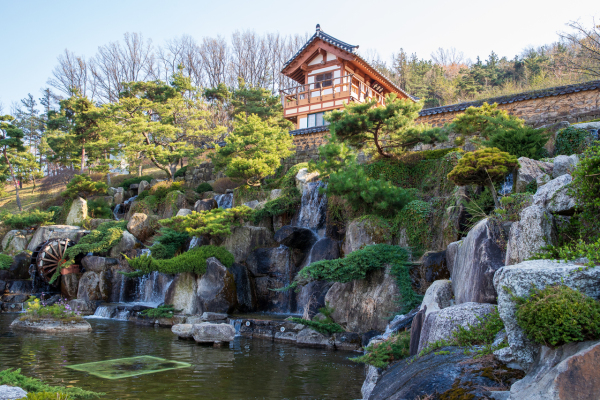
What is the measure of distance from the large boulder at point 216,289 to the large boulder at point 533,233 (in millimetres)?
10308

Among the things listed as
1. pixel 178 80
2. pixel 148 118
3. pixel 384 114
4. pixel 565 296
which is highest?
pixel 178 80

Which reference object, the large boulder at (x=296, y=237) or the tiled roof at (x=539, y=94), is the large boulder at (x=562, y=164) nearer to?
the large boulder at (x=296, y=237)

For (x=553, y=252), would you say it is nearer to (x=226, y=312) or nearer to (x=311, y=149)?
(x=226, y=312)

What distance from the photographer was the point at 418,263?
34.3ft

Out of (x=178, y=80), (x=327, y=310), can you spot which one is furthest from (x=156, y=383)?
(x=178, y=80)

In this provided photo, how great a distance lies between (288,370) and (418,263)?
429 centimetres

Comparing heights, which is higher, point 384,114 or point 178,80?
point 178,80

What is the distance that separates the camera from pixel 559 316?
324 centimetres

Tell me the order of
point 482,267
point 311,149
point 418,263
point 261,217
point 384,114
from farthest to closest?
point 311,149
point 261,217
point 384,114
point 418,263
point 482,267

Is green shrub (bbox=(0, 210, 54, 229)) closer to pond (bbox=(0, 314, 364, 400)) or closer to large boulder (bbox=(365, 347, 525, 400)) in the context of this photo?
pond (bbox=(0, 314, 364, 400))

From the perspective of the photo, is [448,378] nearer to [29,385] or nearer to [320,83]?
[29,385]

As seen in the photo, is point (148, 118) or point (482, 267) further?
point (148, 118)

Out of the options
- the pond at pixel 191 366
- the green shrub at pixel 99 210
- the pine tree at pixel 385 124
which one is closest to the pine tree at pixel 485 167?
the pine tree at pixel 385 124

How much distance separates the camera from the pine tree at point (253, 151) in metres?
19.1
